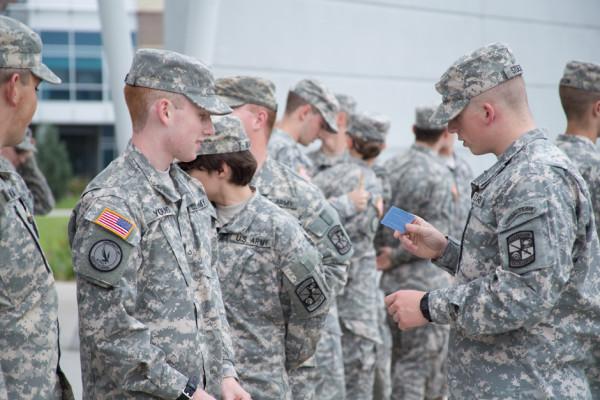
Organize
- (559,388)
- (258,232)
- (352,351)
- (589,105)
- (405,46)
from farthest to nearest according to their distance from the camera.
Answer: (405,46), (352,351), (589,105), (258,232), (559,388)

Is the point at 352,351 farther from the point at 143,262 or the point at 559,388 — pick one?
the point at 143,262

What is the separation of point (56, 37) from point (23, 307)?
161 feet

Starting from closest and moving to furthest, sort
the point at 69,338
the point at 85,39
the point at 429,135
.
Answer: the point at 429,135
the point at 69,338
the point at 85,39

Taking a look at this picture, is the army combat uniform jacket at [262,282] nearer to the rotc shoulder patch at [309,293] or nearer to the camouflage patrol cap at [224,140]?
the rotc shoulder patch at [309,293]

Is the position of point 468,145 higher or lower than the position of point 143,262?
higher

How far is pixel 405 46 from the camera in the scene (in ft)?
32.1

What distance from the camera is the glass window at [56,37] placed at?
161 ft

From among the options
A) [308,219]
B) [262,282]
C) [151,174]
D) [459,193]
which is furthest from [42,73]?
[459,193]

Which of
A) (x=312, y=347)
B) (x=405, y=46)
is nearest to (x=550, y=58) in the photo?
(x=405, y=46)

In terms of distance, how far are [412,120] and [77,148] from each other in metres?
48.3

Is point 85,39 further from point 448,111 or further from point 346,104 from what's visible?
point 448,111

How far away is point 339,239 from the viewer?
4.39 meters

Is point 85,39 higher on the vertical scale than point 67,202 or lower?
higher

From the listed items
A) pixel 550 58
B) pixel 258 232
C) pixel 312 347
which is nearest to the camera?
pixel 258 232
